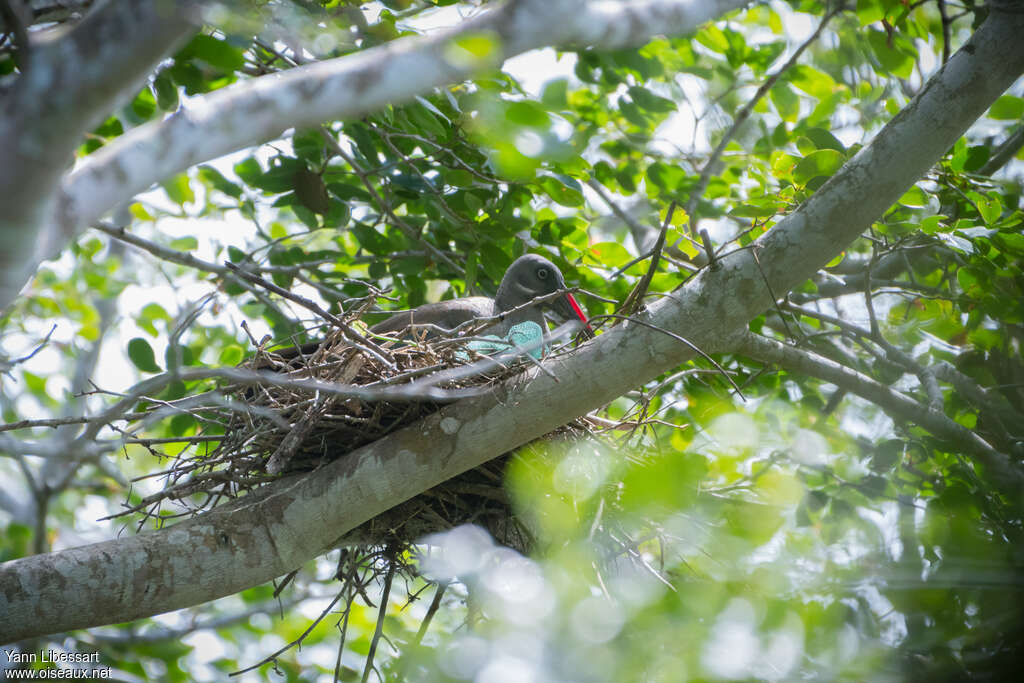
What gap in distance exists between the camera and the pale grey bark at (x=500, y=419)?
101 inches

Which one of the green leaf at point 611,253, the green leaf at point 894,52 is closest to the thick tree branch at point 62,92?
the green leaf at point 611,253

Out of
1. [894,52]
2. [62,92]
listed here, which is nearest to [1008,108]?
[894,52]

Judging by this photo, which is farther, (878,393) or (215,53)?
(878,393)

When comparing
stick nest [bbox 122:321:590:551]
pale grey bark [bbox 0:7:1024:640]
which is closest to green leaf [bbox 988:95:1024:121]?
pale grey bark [bbox 0:7:1024:640]

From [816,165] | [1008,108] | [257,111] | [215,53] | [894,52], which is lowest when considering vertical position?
[1008,108]

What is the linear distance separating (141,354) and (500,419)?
7.83ft

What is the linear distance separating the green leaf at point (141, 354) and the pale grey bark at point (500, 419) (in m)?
1.72

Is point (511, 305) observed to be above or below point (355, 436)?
below

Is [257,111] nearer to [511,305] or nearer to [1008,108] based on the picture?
[511,305]

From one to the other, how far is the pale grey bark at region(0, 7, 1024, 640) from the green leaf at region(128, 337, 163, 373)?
1.72 metres

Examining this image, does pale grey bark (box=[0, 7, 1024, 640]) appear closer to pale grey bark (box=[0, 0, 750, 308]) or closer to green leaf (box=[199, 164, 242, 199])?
pale grey bark (box=[0, 0, 750, 308])

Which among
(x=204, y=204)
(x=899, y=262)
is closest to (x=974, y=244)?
(x=899, y=262)

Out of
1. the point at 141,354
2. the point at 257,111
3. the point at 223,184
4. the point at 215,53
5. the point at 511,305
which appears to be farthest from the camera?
the point at 223,184

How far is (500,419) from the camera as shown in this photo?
2711mm
